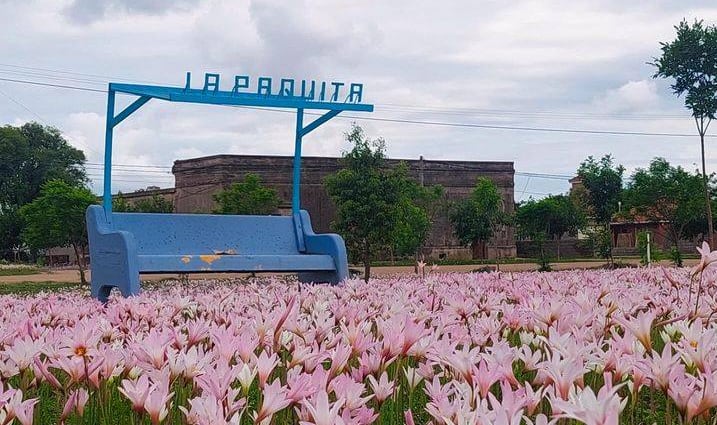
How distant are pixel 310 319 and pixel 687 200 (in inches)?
1163

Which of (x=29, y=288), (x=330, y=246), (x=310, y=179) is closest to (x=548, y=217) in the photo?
(x=310, y=179)

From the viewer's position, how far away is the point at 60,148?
61750 millimetres

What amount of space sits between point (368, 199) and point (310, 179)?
76.2 ft

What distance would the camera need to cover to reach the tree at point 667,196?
29656 mm

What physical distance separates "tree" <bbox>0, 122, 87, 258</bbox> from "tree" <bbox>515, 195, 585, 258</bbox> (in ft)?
103

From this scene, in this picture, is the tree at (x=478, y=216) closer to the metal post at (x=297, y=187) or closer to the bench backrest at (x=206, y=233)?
the metal post at (x=297, y=187)

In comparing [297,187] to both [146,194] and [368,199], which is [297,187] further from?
[146,194]

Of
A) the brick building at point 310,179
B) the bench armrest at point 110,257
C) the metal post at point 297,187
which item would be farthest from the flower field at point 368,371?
the brick building at point 310,179

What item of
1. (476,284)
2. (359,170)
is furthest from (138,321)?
(359,170)

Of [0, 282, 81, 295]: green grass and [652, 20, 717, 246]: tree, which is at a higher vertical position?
[652, 20, 717, 246]: tree

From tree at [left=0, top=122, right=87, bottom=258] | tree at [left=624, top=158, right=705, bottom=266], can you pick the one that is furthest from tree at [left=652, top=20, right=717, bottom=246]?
tree at [left=0, top=122, right=87, bottom=258]

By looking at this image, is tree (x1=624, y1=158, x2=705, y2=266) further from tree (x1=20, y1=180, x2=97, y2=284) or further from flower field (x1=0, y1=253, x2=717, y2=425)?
flower field (x1=0, y1=253, x2=717, y2=425)

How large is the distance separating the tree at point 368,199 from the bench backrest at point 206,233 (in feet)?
48.3

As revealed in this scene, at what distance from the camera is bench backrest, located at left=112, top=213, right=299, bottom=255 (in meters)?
9.41
